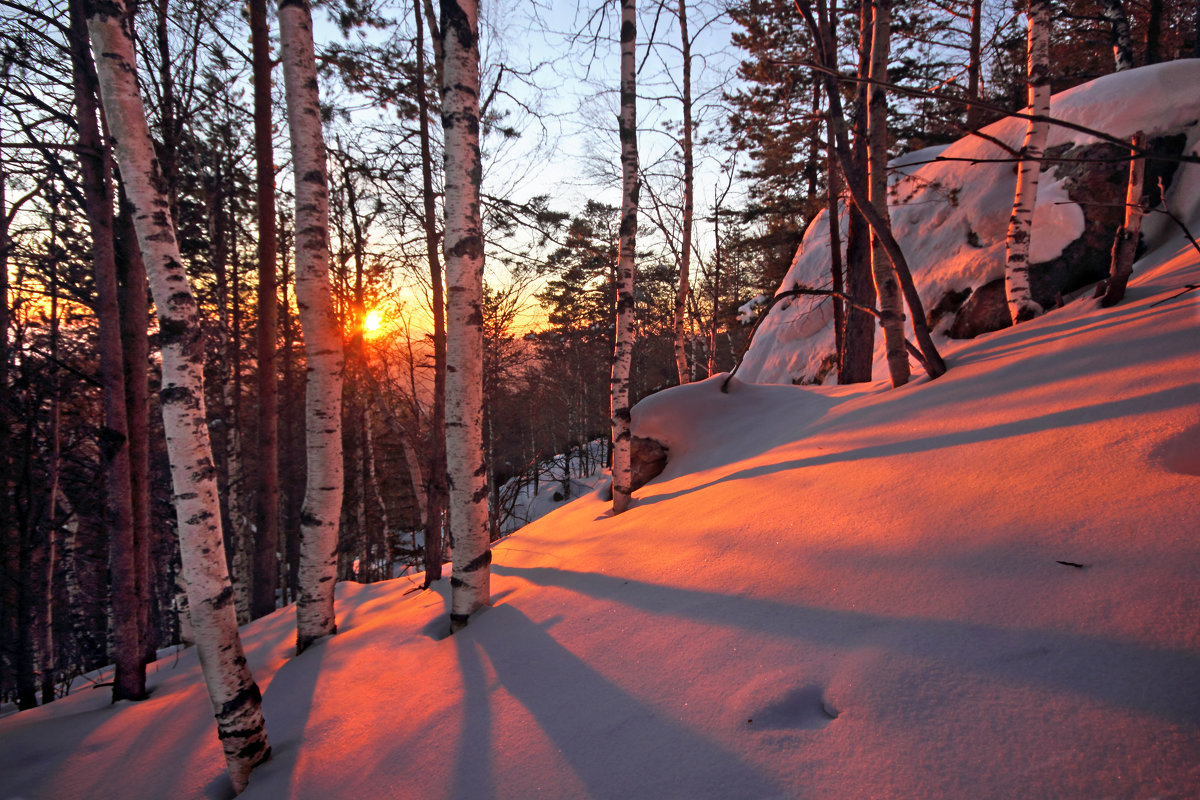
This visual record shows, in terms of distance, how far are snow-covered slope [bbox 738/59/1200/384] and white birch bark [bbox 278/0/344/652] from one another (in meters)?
5.10

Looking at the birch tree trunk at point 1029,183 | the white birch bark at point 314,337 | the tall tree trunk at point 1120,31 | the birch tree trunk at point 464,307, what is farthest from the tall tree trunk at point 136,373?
the tall tree trunk at point 1120,31

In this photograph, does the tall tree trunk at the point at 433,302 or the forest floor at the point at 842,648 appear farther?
the tall tree trunk at the point at 433,302

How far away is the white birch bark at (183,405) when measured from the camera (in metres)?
2.41

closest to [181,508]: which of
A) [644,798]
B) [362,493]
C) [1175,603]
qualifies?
[644,798]

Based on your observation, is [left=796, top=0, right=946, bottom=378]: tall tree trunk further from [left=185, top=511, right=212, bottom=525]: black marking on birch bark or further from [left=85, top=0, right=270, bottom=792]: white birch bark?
[left=185, top=511, right=212, bottom=525]: black marking on birch bark

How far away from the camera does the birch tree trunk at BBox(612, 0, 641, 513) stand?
5129mm

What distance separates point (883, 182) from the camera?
16.2 ft

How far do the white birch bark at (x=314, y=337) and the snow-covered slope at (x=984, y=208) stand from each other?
5.10 m

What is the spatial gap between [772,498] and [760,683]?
1.63 metres

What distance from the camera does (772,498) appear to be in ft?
10.7

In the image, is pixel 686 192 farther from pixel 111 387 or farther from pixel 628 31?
pixel 111 387

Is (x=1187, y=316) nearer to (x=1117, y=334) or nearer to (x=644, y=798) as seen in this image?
(x=1117, y=334)

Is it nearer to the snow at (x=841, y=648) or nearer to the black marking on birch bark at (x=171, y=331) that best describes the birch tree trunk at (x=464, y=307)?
the snow at (x=841, y=648)

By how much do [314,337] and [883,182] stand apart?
17.6 feet
